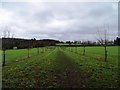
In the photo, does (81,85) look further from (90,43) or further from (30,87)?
(90,43)

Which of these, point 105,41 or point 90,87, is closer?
point 90,87

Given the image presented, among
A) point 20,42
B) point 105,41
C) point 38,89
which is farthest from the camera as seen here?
point 20,42

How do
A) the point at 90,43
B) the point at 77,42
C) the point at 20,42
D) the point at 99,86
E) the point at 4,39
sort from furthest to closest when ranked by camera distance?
1. the point at 77,42
2. the point at 90,43
3. the point at 20,42
4. the point at 4,39
5. the point at 99,86

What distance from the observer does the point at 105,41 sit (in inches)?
1211

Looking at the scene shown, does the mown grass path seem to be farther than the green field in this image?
No

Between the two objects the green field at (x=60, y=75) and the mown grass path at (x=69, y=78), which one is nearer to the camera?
the mown grass path at (x=69, y=78)

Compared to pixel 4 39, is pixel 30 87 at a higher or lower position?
lower

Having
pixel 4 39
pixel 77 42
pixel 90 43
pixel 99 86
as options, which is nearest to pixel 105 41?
pixel 4 39

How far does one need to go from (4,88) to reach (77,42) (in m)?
164

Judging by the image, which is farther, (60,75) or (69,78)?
(60,75)

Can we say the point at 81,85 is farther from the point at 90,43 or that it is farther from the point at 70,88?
the point at 90,43

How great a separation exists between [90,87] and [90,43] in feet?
463

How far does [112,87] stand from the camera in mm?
9148

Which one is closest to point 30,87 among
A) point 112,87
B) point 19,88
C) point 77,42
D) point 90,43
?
point 19,88
